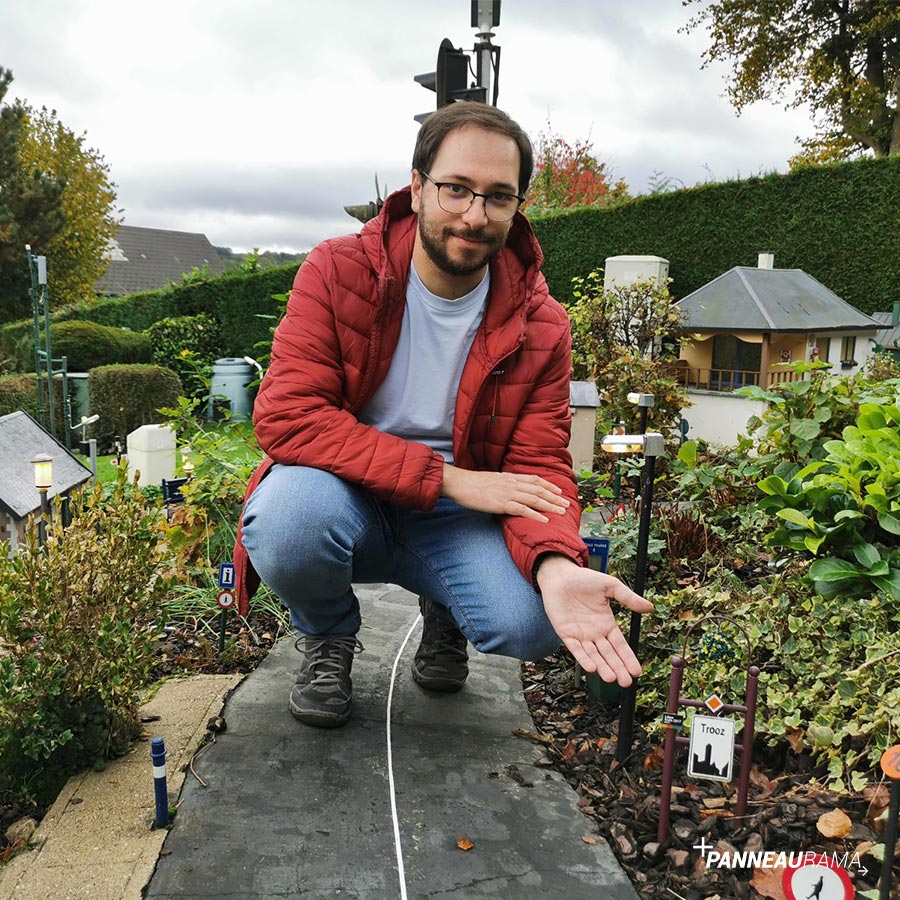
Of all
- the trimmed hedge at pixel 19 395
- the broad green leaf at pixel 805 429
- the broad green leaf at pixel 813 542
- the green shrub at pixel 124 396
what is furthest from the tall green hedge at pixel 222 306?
the broad green leaf at pixel 813 542

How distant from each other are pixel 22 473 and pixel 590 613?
3.43m

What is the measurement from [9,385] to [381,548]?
8494mm

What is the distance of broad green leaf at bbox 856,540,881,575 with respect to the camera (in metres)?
1.98

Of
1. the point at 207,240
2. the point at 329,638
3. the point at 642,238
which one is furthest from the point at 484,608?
the point at 207,240

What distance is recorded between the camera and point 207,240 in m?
33.0

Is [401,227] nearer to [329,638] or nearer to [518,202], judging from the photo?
[518,202]

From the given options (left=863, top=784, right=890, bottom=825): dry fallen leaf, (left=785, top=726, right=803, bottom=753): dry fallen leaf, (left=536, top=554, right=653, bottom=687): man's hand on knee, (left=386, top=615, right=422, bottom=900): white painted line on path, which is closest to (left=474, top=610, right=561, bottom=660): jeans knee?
(left=536, top=554, right=653, bottom=687): man's hand on knee

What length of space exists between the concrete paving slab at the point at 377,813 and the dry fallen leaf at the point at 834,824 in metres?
0.39

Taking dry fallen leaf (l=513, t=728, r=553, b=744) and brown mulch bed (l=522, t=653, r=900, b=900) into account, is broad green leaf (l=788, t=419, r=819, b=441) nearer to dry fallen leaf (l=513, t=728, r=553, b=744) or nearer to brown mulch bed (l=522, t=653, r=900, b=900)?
brown mulch bed (l=522, t=653, r=900, b=900)

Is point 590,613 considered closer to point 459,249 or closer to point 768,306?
point 459,249

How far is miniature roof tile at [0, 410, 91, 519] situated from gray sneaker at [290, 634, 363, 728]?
2346 mm

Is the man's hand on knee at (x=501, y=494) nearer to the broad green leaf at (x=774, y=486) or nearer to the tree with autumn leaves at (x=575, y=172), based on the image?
the broad green leaf at (x=774, y=486)

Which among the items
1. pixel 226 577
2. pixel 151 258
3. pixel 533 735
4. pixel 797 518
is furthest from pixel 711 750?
pixel 151 258

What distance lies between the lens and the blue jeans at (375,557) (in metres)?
1.68
